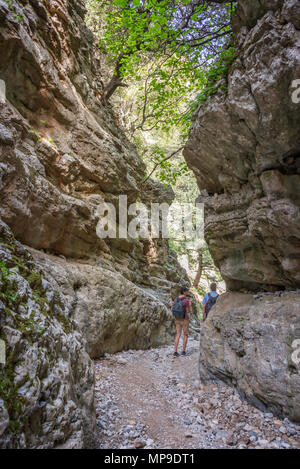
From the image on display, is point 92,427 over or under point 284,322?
under

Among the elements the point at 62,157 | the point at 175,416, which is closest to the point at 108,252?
the point at 62,157

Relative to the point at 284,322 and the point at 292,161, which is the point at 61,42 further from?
the point at 284,322

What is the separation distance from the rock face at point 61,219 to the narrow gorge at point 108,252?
0.03 metres

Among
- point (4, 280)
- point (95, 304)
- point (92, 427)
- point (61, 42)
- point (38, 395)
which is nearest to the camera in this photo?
point (38, 395)

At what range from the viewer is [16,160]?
537 centimetres

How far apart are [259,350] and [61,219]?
19.4 feet

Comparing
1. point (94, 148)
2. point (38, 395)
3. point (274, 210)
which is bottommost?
point (38, 395)

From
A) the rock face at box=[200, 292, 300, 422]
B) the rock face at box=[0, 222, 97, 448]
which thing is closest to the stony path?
the rock face at box=[200, 292, 300, 422]

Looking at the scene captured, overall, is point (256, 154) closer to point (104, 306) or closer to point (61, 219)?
point (61, 219)

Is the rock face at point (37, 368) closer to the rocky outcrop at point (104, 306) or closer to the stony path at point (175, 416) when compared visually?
the stony path at point (175, 416)

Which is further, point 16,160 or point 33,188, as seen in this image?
point 33,188

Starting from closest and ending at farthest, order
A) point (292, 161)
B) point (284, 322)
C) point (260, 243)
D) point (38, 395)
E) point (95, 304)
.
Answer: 1. point (38, 395)
2. point (284, 322)
3. point (292, 161)
4. point (260, 243)
5. point (95, 304)
